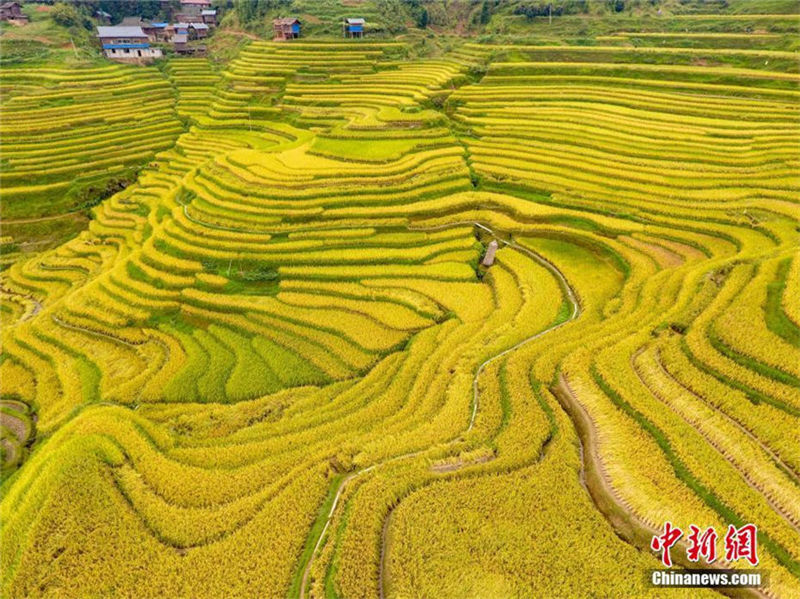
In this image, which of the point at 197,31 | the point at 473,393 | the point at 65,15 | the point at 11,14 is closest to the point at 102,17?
the point at 65,15

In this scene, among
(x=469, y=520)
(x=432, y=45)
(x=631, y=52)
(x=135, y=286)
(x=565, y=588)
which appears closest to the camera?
(x=565, y=588)

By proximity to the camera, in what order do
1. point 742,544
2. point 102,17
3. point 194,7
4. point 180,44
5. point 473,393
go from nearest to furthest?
point 742,544 → point 473,393 → point 180,44 → point 102,17 → point 194,7

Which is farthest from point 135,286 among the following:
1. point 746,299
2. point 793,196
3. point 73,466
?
point 793,196

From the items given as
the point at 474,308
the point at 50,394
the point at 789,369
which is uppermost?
the point at 789,369

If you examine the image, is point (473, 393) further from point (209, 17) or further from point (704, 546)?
point (209, 17)

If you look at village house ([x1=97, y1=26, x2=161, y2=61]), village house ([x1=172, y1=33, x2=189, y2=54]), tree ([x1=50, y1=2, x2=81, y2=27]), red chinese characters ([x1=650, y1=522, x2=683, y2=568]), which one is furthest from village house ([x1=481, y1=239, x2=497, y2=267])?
tree ([x1=50, y1=2, x2=81, y2=27])

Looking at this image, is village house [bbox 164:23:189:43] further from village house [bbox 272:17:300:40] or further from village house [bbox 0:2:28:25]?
village house [bbox 0:2:28:25]

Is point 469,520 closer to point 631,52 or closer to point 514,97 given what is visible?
point 514,97
